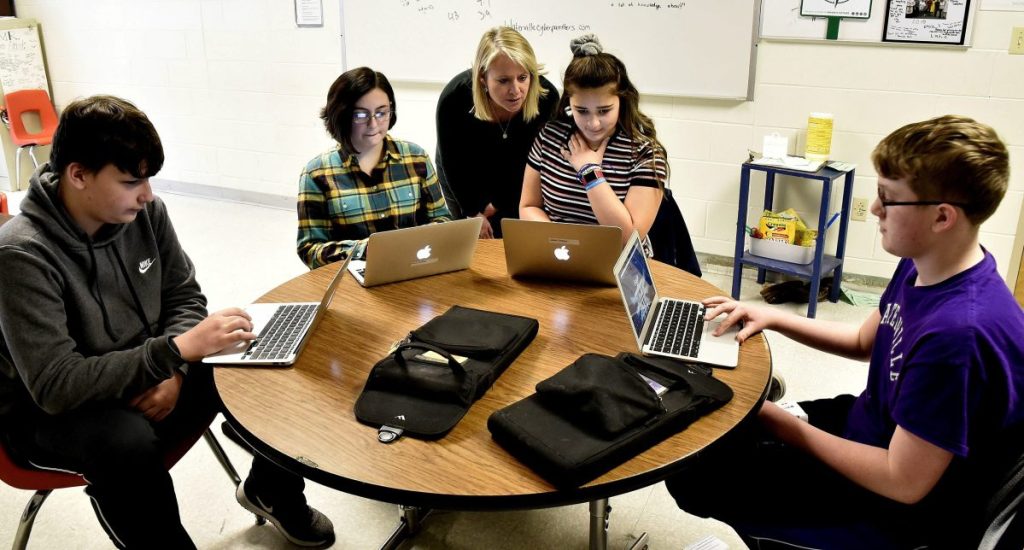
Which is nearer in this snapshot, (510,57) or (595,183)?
(595,183)

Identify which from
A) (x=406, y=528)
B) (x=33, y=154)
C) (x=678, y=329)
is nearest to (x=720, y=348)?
(x=678, y=329)

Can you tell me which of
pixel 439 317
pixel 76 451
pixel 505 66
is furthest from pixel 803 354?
pixel 76 451

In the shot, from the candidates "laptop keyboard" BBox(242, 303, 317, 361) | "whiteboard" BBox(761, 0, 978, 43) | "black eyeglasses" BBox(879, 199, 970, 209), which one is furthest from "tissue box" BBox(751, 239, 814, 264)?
"laptop keyboard" BBox(242, 303, 317, 361)

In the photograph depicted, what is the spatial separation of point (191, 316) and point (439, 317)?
2.21 ft

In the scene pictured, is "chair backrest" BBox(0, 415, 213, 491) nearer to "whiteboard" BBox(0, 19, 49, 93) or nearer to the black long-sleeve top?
the black long-sleeve top

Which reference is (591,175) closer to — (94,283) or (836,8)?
(94,283)

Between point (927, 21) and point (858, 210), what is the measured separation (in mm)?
860

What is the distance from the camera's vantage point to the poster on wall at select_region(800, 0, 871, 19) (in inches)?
132

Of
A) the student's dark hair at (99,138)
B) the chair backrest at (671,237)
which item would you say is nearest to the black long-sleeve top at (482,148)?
the chair backrest at (671,237)

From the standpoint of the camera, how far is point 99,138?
5.28ft

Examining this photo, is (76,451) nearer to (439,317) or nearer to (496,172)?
(439,317)

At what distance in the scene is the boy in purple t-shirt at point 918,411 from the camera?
121cm

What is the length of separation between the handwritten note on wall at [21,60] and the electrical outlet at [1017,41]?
5.87 m

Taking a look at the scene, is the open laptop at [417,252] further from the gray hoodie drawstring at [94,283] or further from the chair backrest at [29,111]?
the chair backrest at [29,111]
